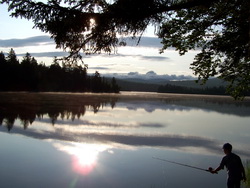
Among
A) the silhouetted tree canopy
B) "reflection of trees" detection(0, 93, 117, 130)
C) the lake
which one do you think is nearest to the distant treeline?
"reflection of trees" detection(0, 93, 117, 130)

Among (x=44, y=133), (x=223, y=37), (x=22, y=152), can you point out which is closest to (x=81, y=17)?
(x=223, y=37)

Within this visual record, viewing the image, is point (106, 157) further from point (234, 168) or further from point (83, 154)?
point (234, 168)

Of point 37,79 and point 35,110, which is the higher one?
point 37,79

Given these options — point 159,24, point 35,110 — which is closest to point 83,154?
point 159,24

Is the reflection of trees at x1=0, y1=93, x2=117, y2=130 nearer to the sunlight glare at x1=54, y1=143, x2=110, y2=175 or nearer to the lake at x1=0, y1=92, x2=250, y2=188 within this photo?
the lake at x1=0, y1=92, x2=250, y2=188

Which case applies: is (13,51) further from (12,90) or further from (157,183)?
(157,183)

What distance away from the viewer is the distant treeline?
3302 inches

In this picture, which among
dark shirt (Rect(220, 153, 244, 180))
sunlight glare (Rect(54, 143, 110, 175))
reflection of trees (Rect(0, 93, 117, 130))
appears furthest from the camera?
reflection of trees (Rect(0, 93, 117, 130))

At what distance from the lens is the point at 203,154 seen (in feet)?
47.4

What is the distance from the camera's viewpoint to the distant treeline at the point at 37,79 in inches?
3302

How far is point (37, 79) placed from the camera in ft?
300

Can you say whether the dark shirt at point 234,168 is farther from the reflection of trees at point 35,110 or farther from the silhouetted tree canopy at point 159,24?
the reflection of trees at point 35,110

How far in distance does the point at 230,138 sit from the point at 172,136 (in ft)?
12.0

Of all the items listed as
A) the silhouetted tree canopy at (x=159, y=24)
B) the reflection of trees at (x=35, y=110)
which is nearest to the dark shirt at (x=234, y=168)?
the silhouetted tree canopy at (x=159, y=24)
